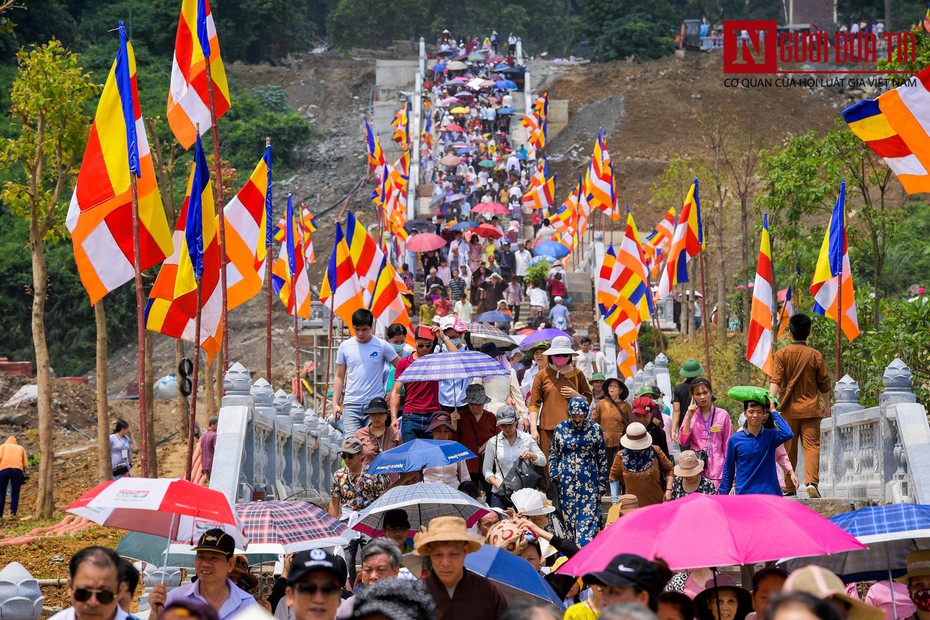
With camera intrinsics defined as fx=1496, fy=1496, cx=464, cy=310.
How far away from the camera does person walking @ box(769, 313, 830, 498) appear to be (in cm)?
1314

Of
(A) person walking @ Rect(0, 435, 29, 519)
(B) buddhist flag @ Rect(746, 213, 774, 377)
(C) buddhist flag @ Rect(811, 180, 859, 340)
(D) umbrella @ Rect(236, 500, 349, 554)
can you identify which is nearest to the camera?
Answer: (D) umbrella @ Rect(236, 500, 349, 554)

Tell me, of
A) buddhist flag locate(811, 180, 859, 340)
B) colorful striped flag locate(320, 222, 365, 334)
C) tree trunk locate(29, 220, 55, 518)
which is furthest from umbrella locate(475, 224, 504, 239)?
buddhist flag locate(811, 180, 859, 340)

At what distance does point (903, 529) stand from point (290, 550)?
3444mm

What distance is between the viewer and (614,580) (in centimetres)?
605

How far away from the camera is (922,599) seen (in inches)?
314

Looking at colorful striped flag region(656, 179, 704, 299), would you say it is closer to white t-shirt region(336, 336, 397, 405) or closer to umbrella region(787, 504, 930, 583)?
white t-shirt region(336, 336, 397, 405)

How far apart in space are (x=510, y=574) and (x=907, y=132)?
518 centimetres

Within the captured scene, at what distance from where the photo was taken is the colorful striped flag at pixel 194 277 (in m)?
12.9

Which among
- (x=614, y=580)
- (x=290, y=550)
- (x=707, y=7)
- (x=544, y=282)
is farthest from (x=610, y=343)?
(x=707, y=7)

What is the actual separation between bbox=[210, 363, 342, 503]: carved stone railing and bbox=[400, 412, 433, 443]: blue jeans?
3.88 ft

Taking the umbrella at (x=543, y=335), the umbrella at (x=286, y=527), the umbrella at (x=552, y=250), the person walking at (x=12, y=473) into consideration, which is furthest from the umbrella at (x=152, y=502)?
the umbrella at (x=552, y=250)

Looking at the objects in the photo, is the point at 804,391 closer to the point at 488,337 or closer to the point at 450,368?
the point at 450,368

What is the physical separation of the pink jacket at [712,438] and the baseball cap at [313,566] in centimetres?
649

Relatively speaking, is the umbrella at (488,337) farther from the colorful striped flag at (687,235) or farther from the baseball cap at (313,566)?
the baseball cap at (313,566)
